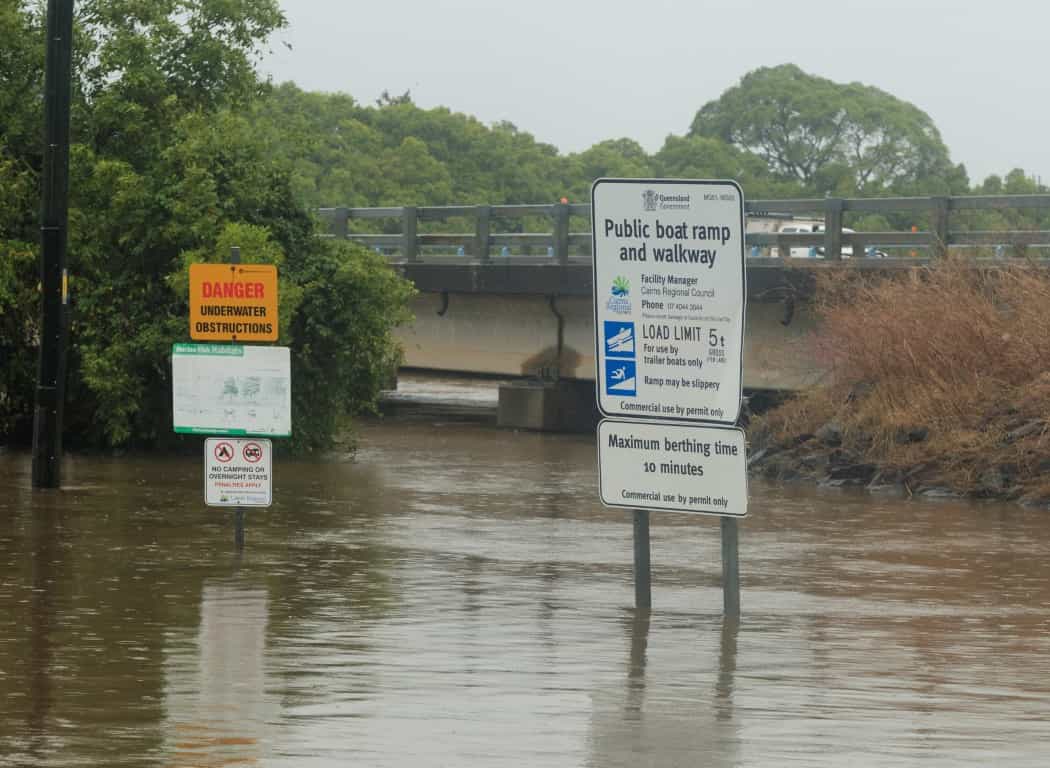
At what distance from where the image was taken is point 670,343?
36.8ft

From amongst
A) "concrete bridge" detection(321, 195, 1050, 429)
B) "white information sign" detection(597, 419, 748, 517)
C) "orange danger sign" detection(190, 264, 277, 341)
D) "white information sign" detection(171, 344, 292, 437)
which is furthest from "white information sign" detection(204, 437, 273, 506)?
"concrete bridge" detection(321, 195, 1050, 429)

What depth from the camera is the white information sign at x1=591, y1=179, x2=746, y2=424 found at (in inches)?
435

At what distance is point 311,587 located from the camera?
13094 millimetres

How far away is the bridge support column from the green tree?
7927 centimetres

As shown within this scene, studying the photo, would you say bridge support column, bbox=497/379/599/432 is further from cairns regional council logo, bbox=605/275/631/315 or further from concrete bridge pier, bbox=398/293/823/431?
cairns regional council logo, bbox=605/275/631/315

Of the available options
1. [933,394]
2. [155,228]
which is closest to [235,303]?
[155,228]

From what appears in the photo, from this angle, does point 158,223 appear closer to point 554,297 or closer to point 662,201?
point 554,297

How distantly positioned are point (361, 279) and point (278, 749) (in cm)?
2129

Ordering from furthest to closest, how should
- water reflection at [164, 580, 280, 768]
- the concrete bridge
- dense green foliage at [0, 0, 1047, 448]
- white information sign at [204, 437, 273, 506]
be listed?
the concrete bridge
dense green foliage at [0, 0, 1047, 448]
white information sign at [204, 437, 273, 506]
water reflection at [164, 580, 280, 768]

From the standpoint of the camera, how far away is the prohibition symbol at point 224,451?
15375mm

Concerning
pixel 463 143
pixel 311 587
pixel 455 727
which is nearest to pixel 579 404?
pixel 311 587

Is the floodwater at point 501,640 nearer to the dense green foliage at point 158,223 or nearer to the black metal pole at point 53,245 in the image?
the black metal pole at point 53,245

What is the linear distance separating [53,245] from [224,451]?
20.9ft

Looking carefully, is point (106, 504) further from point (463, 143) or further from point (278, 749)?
point (463, 143)
